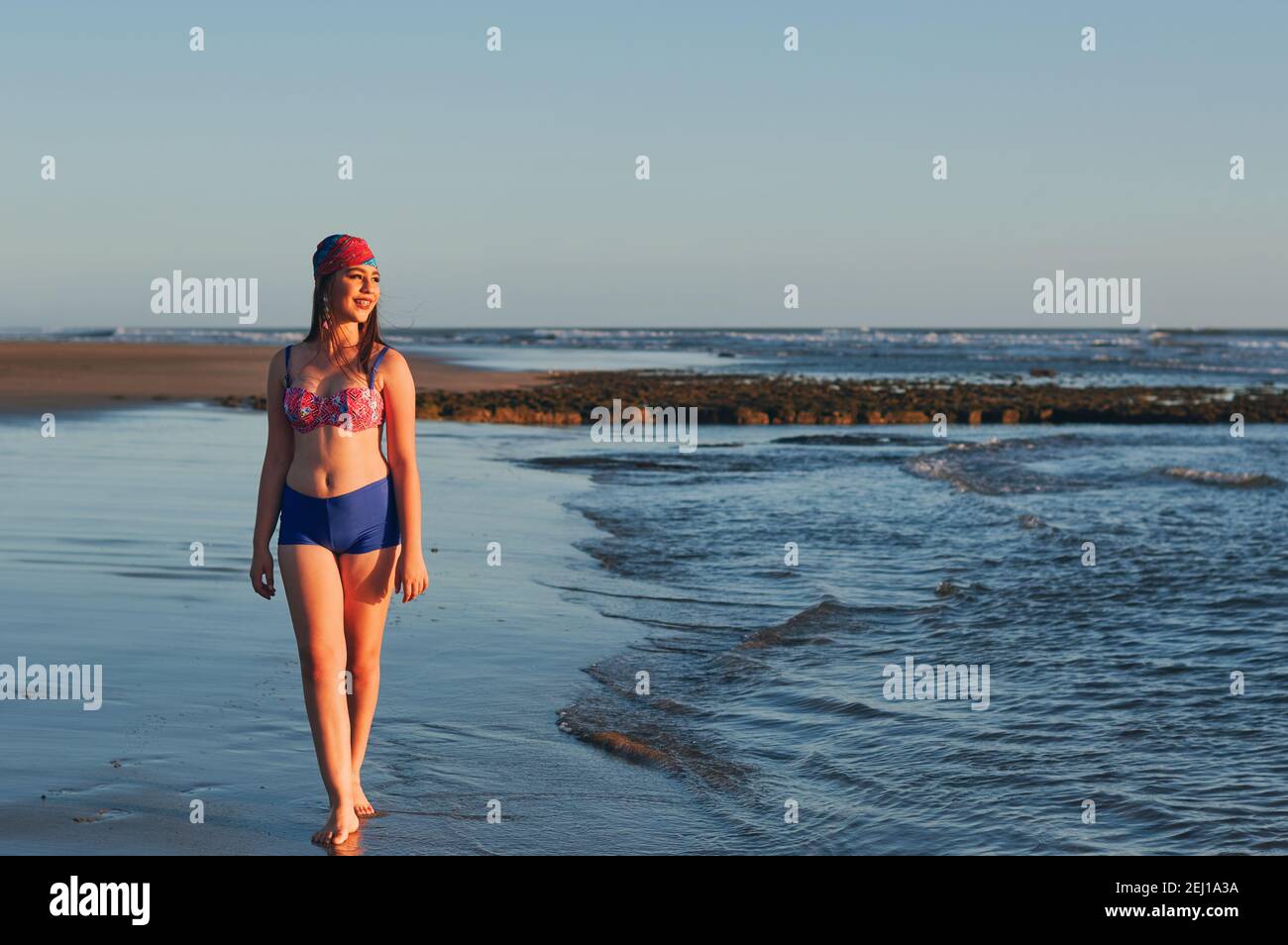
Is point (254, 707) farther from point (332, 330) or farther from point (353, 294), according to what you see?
point (353, 294)

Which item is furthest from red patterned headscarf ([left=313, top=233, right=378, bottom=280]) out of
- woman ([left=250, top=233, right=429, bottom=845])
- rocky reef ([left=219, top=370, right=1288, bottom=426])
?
rocky reef ([left=219, top=370, right=1288, bottom=426])

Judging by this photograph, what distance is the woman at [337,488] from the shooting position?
4.94m

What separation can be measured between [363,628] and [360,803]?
0.70 metres

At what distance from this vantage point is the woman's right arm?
5016mm

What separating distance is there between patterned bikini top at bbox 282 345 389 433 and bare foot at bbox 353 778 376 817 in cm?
138

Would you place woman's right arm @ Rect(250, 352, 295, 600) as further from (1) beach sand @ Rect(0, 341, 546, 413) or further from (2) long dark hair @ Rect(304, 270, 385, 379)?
(1) beach sand @ Rect(0, 341, 546, 413)

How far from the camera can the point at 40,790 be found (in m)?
5.20

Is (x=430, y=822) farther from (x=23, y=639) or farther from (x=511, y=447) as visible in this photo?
(x=511, y=447)

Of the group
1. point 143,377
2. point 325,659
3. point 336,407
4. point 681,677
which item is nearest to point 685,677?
point 681,677

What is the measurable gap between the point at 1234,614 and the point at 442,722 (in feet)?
20.4

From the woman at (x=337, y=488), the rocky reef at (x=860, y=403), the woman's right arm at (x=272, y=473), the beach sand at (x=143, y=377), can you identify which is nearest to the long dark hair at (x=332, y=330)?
the woman at (x=337, y=488)

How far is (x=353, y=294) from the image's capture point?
16.4 ft
